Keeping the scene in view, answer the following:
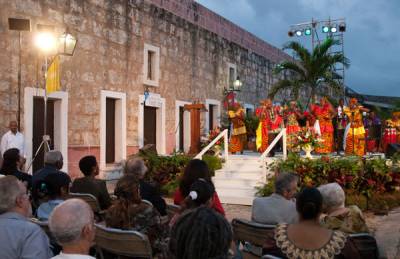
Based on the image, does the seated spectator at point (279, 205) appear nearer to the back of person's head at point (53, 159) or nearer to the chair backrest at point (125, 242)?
the chair backrest at point (125, 242)

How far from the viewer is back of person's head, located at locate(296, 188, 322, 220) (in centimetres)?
312

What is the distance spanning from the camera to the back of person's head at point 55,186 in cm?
422

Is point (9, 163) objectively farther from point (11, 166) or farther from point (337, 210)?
point (337, 210)

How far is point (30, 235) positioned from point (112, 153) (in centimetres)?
1164

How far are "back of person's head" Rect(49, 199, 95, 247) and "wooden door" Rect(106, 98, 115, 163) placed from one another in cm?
1193

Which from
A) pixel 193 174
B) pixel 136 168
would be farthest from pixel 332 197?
pixel 136 168

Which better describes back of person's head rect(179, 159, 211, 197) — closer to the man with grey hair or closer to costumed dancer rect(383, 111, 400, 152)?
the man with grey hair

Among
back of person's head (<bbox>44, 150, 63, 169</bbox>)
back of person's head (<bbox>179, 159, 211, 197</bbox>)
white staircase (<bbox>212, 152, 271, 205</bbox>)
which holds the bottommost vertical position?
white staircase (<bbox>212, 152, 271, 205</bbox>)

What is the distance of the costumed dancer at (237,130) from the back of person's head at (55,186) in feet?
35.4

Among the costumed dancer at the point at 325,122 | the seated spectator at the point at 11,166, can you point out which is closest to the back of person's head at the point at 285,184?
the seated spectator at the point at 11,166

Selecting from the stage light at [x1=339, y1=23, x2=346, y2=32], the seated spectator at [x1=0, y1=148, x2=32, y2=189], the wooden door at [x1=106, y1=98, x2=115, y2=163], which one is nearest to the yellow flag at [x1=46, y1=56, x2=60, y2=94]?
the wooden door at [x1=106, y1=98, x2=115, y2=163]

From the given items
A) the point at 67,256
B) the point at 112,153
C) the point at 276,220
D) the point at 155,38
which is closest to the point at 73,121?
the point at 112,153

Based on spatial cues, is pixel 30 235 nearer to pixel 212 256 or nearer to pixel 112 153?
pixel 212 256

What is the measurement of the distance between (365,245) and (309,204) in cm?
73
